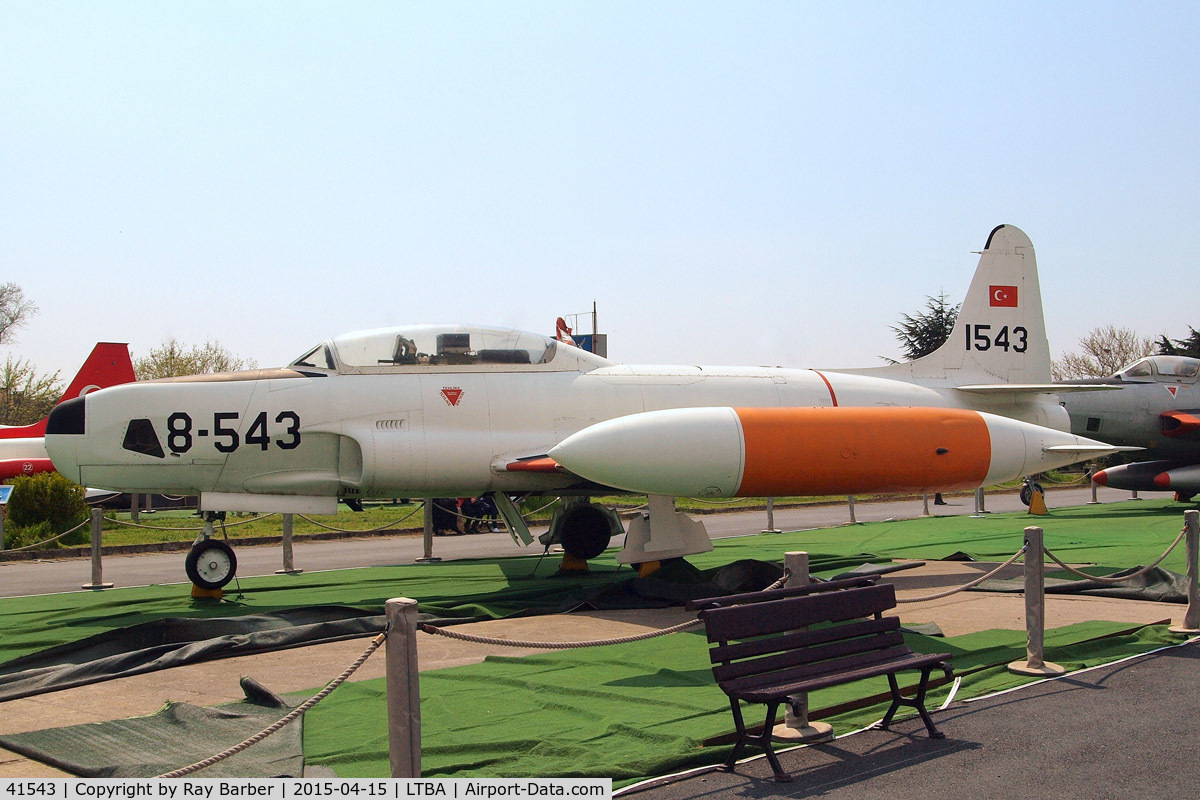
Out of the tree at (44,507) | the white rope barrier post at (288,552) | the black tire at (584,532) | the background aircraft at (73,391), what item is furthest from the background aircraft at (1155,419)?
the background aircraft at (73,391)

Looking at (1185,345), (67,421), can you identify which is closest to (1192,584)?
(67,421)

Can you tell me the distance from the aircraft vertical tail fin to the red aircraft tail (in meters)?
19.2

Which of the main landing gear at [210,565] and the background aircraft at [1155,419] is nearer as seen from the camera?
the main landing gear at [210,565]

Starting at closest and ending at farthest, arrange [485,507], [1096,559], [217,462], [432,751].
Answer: [432,751], [217,462], [1096,559], [485,507]

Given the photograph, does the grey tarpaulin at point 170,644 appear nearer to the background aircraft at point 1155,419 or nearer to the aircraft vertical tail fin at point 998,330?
the aircraft vertical tail fin at point 998,330

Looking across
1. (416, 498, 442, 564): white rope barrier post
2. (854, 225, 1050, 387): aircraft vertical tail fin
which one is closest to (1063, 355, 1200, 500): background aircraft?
(854, 225, 1050, 387): aircraft vertical tail fin

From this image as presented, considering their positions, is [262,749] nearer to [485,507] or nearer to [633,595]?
[633,595]

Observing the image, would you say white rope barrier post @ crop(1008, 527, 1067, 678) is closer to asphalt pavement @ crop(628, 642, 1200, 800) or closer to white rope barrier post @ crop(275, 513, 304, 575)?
asphalt pavement @ crop(628, 642, 1200, 800)

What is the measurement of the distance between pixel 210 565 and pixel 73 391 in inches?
612

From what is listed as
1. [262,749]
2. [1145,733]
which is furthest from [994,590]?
[262,749]

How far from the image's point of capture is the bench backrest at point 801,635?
4.62m

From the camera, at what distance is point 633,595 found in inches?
391

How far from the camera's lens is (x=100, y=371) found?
2408cm

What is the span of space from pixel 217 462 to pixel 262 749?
6.11m
